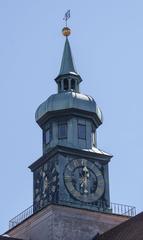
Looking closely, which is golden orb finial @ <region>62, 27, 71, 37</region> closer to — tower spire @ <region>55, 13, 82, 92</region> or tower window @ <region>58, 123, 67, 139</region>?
tower spire @ <region>55, 13, 82, 92</region>

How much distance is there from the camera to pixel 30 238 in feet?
135

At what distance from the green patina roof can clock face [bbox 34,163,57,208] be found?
5.07 meters

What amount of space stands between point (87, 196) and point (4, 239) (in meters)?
4.51

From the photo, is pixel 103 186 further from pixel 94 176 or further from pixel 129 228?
pixel 129 228

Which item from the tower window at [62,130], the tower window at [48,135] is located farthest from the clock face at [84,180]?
the tower window at [48,135]

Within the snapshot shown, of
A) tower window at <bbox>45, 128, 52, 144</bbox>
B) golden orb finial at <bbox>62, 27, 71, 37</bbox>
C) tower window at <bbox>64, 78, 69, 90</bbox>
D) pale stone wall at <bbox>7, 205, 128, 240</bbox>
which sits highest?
golden orb finial at <bbox>62, 27, 71, 37</bbox>

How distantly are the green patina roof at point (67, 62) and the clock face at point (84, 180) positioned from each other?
501cm

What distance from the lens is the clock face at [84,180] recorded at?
40.9 meters

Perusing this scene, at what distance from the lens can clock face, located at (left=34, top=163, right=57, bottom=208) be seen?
4106cm

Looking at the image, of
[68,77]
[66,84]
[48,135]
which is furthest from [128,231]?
[68,77]

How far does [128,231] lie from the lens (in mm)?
37688

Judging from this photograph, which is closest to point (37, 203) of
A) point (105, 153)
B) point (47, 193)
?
point (47, 193)

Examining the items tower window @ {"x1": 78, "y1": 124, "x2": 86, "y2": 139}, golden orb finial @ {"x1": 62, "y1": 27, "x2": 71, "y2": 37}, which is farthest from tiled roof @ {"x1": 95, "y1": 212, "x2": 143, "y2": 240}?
golden orb finial @ {"x1": 62, "y1": 27, "x2": 71, "y2": 37}

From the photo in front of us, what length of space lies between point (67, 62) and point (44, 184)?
260 inches
